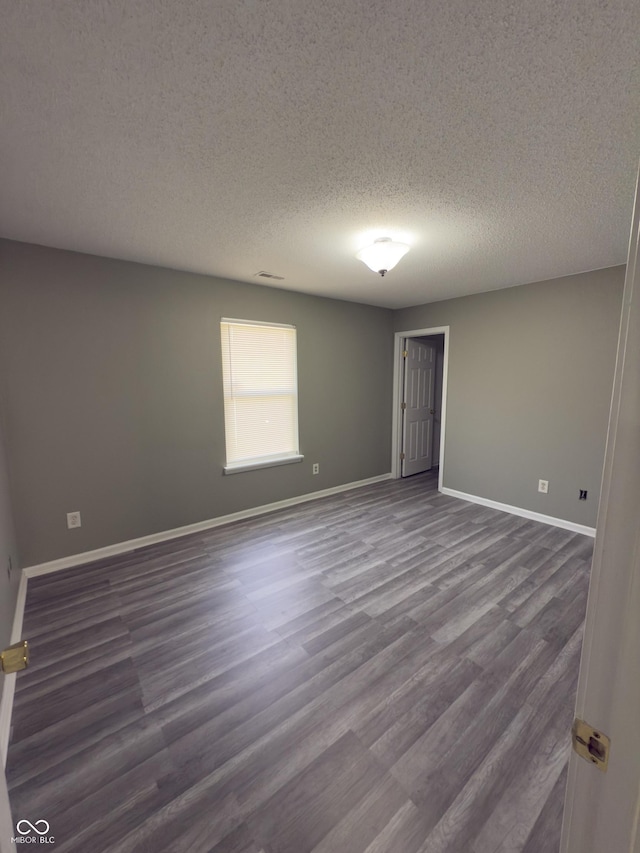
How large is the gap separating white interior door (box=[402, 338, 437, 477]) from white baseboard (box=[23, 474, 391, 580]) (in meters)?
1.29

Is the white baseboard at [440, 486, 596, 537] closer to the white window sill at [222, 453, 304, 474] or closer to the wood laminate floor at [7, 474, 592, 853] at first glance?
the wood laminate floor at [7, 474, 592, 853]

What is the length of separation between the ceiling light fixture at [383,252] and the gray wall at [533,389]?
190 centimetres

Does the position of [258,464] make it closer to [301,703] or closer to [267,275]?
[267,275]

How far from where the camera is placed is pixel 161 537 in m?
3.11

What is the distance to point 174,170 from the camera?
5.25 feet

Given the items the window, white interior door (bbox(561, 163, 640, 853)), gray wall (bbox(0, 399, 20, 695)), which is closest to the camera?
white interior door (bbox(561, 163, 640, 853))

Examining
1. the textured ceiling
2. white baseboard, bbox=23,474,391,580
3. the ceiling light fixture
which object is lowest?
white baseboard, bbox=23,474,391,580

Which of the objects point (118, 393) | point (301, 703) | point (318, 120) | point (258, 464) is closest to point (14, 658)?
point (301, 703)

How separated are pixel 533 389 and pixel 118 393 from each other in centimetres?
391

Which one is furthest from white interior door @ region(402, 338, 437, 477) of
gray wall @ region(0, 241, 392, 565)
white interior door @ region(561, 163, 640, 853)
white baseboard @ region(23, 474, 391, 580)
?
white interior door @ region(561, 163, 640, 853)

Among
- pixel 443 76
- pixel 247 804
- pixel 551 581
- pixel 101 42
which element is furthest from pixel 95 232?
pixel 551 581

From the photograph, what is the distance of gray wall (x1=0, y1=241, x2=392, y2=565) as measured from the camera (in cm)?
247

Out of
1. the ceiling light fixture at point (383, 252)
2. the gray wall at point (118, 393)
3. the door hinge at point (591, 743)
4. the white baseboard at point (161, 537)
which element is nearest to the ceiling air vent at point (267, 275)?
the gray wall at point (118, 393)

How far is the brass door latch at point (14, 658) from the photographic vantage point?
685 millimetres
